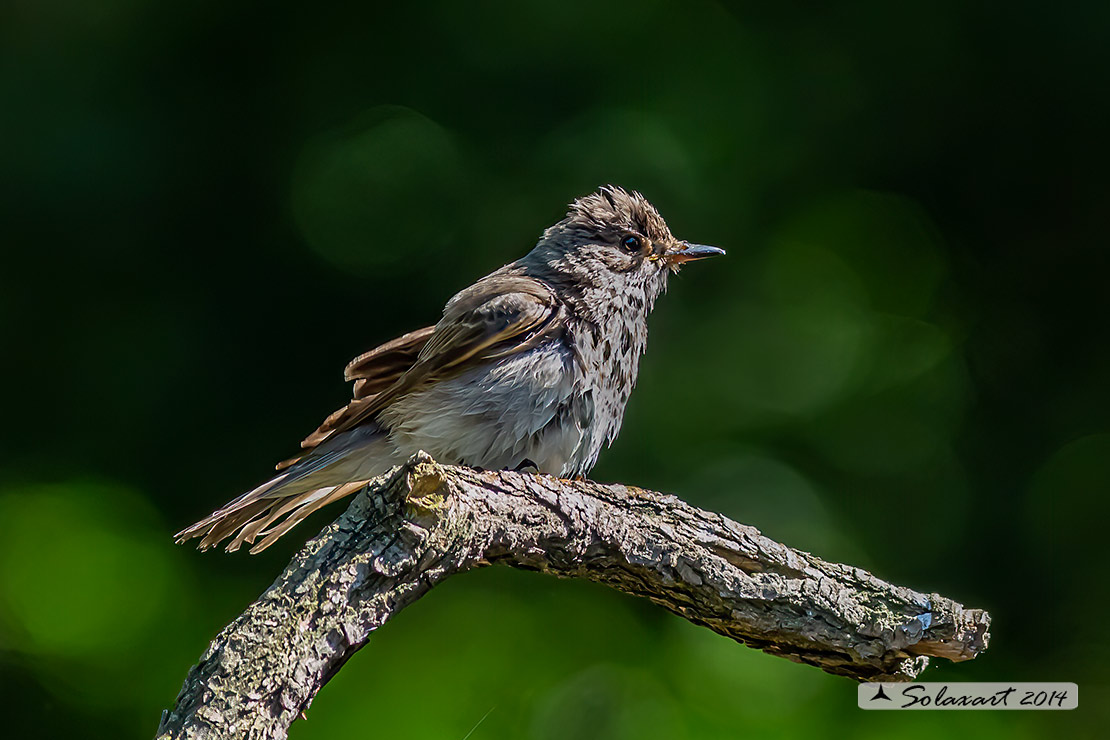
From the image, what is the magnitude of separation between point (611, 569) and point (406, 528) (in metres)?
0.69

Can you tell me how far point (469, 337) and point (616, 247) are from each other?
0.70 meters

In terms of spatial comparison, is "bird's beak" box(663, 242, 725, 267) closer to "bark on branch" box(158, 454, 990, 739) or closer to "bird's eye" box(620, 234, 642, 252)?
"bird's eye" box(620, 234, 642, 252)

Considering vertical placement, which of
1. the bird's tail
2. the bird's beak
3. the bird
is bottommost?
the bird's tail

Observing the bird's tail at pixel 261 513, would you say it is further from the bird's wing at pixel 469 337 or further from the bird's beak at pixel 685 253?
the bird's beak at pixel 685 253

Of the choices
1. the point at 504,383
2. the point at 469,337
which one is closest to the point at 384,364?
the point at 469,337

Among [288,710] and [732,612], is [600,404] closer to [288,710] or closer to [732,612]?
[732,612]

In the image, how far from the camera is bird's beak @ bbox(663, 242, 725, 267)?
3934mm

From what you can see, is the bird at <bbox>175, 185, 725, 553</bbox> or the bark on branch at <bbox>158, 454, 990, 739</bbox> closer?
the bark on branch at <bbox>158, 454, 990, 739</bbox>

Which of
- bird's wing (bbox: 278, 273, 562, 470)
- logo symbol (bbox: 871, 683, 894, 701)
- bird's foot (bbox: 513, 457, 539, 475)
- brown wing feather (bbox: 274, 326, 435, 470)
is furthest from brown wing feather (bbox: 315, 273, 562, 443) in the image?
logo symbol (bbox: 871, 683, 894, 701)

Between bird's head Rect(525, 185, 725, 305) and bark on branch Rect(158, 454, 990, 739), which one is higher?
bird's head Rect(525, 185, 725, 305)

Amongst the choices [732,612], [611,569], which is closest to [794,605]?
[732,612]

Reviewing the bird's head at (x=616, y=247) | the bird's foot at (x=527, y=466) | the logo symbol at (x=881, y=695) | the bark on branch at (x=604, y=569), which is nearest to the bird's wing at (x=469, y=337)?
the bird's head at (x=616, y=247)

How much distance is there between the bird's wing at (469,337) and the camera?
11.4 feet

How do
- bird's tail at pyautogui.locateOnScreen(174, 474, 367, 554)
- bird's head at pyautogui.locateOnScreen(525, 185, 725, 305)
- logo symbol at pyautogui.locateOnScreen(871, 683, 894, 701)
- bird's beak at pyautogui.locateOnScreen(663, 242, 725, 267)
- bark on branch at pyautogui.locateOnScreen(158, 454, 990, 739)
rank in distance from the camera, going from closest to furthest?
bark on branch at pyautogui.locateOnScreen(158, 454, 990, 739), logo symbol at pyautogui.locateOnScreen(871, 683, 894, 701), bird's tail at pyautogui.locateOnScreen(174, 474, 367, 554), bird's head at pyautogui.locateOnScreen(525, 185, 725, 305), bird's beak at pyautogui.locateOnScreen(663, 242, 725, 267)
